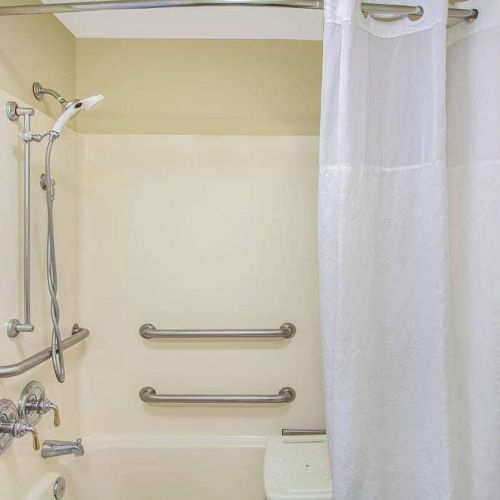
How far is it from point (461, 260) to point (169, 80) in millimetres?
1328

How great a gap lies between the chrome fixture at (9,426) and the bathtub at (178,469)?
0.52 metres

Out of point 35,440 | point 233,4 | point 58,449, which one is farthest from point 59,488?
point 233,4

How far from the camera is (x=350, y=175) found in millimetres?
979

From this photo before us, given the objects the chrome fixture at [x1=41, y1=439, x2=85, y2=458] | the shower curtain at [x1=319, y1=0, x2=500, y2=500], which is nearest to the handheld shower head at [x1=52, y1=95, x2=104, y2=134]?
the shower curtain at [x1=319, y1=0, x2=500, y2=500]

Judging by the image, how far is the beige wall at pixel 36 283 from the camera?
1.13 metres

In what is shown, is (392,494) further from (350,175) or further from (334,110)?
(334,110)

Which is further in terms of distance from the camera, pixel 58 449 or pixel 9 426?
pixel 58 449

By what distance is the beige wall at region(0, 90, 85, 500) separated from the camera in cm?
113

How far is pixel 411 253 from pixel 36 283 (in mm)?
1233

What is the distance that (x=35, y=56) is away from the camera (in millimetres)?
1302

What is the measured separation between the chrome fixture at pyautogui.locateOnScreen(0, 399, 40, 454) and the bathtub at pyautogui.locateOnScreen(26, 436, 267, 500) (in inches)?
20.6

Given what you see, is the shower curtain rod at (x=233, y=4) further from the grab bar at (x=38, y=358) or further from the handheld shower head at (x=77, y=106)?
the grab bar at (x=38, y=358)

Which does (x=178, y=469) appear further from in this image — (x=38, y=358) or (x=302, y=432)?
(x=38, y=358)

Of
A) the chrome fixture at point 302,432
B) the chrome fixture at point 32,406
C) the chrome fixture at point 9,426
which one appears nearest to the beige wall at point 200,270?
the chrome fixture at point 302,432
